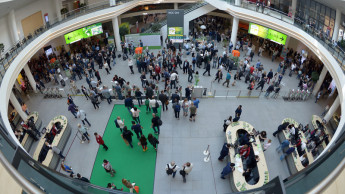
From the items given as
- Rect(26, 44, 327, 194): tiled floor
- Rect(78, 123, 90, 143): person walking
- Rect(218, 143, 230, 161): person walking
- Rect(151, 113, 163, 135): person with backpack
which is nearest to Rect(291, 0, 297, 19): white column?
Rect(26, 44, 327, 194): tiled floor

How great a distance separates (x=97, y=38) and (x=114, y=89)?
1075cm

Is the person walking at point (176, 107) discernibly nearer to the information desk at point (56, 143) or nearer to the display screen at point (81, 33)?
the information desk at point (56, 143)

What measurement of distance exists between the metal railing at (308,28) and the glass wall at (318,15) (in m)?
0.19

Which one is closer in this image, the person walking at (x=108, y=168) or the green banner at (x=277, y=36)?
the person walking at (x=108, y=168)

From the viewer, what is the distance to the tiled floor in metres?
9.73

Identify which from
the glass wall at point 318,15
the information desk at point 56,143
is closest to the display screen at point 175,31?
the glass wall at point 318,15

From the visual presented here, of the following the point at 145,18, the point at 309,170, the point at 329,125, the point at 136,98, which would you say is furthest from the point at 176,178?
the point at 145,18

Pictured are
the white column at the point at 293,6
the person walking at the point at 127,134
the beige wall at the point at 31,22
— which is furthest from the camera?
the white column at the point at 293,6

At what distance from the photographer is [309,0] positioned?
15570mm

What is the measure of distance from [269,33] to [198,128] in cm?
1015

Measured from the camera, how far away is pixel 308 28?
1419 centimetres

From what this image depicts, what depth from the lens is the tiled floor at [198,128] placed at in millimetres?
9727

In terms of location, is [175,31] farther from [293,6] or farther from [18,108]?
[18,108]

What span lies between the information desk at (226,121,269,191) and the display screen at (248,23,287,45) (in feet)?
28.9
